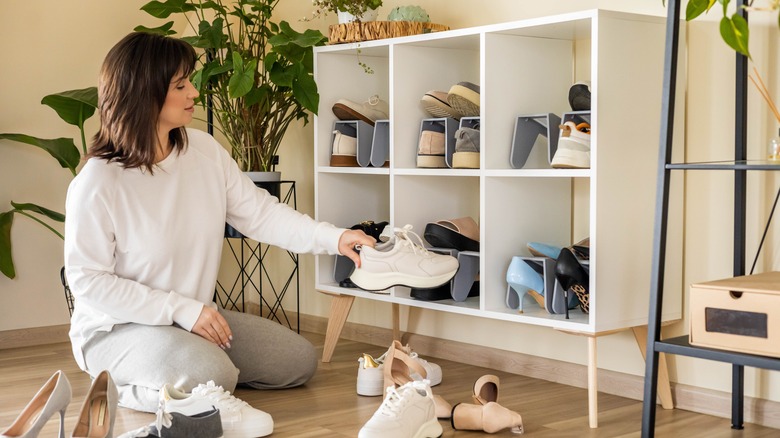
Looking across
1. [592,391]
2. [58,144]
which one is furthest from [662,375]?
[58,144]

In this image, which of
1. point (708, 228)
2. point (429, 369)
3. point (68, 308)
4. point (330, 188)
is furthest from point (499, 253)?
point (68, 308)

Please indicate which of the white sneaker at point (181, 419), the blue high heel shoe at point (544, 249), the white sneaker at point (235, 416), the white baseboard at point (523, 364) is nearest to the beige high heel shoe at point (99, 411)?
the white sneaker at point (181, 419)

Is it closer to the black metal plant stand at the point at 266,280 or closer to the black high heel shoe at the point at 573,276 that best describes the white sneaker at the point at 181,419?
the black high heel shoe at the point at 573,276

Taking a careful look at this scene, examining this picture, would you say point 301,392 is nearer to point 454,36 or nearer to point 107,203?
point 107,203

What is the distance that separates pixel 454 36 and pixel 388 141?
506mm

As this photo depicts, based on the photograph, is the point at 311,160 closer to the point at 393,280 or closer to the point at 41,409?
the point at 393,280

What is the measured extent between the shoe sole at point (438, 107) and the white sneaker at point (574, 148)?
1.64 ft

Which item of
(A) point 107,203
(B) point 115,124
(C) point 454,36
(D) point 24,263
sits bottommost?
(D) point 24,263

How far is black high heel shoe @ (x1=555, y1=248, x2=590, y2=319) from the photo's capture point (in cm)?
257

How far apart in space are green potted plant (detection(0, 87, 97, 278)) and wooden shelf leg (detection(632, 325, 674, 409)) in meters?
2.18

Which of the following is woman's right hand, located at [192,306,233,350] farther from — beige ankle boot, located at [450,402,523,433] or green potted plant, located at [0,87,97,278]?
green potted plant, located at [0,87,97,278]

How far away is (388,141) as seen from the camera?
3.27 m

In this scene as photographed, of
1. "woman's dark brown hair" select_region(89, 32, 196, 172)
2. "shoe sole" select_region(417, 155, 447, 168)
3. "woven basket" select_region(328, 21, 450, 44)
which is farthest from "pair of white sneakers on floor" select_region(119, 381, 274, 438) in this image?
"woven basket" select_region(328, 21, 450, 44)

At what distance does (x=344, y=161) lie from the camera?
10.9 feet
